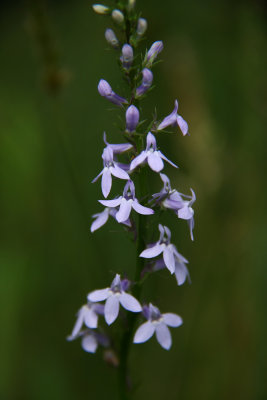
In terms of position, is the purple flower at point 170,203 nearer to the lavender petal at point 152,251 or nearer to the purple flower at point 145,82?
the lavender petal at point 152,251

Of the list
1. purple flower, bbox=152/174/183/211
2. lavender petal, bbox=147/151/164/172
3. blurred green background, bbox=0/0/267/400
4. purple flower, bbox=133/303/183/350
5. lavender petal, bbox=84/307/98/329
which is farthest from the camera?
blurred green background, bbox=0/0/267/400

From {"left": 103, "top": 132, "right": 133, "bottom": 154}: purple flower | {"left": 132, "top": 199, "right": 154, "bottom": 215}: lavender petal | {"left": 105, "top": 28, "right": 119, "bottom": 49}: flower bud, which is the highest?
{"left": 105, "top": 28, "right": 119, "bottom": 49}: flower bud

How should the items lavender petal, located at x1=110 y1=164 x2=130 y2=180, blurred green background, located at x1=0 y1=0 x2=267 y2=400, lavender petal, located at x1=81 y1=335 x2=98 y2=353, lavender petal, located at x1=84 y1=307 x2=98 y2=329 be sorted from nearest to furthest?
lavender petal, located at x1=110 y1=164 x2=130 y2=180
lavender petal, located at x1=84 y1=307 x2=98 y2=329
lavender petal, located at x1=81 y1=335 x2=98 y2=353
blurred green background, located at x1=0 y1=0 x2=267 y2=400

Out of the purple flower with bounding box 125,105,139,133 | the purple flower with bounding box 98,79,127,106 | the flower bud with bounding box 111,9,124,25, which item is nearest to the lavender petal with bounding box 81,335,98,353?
the purple flower with bounding box 125,105,139,133

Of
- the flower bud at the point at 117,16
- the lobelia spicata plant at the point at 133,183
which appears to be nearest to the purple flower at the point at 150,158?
the lobelia spicata plant at the point at 133,183

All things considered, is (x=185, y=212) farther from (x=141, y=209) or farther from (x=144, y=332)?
(x=144, y=332)

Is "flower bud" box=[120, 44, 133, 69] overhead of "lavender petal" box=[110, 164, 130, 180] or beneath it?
overhead

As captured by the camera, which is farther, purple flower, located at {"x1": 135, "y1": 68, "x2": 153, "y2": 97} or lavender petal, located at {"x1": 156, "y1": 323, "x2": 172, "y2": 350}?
lavender petal, located at {"x1": 156, "y1": 323, "x2": 172, "y2": 350}

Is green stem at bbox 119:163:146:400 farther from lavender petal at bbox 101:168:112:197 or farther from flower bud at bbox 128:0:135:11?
flower bud at bbox 128:0:135:11
